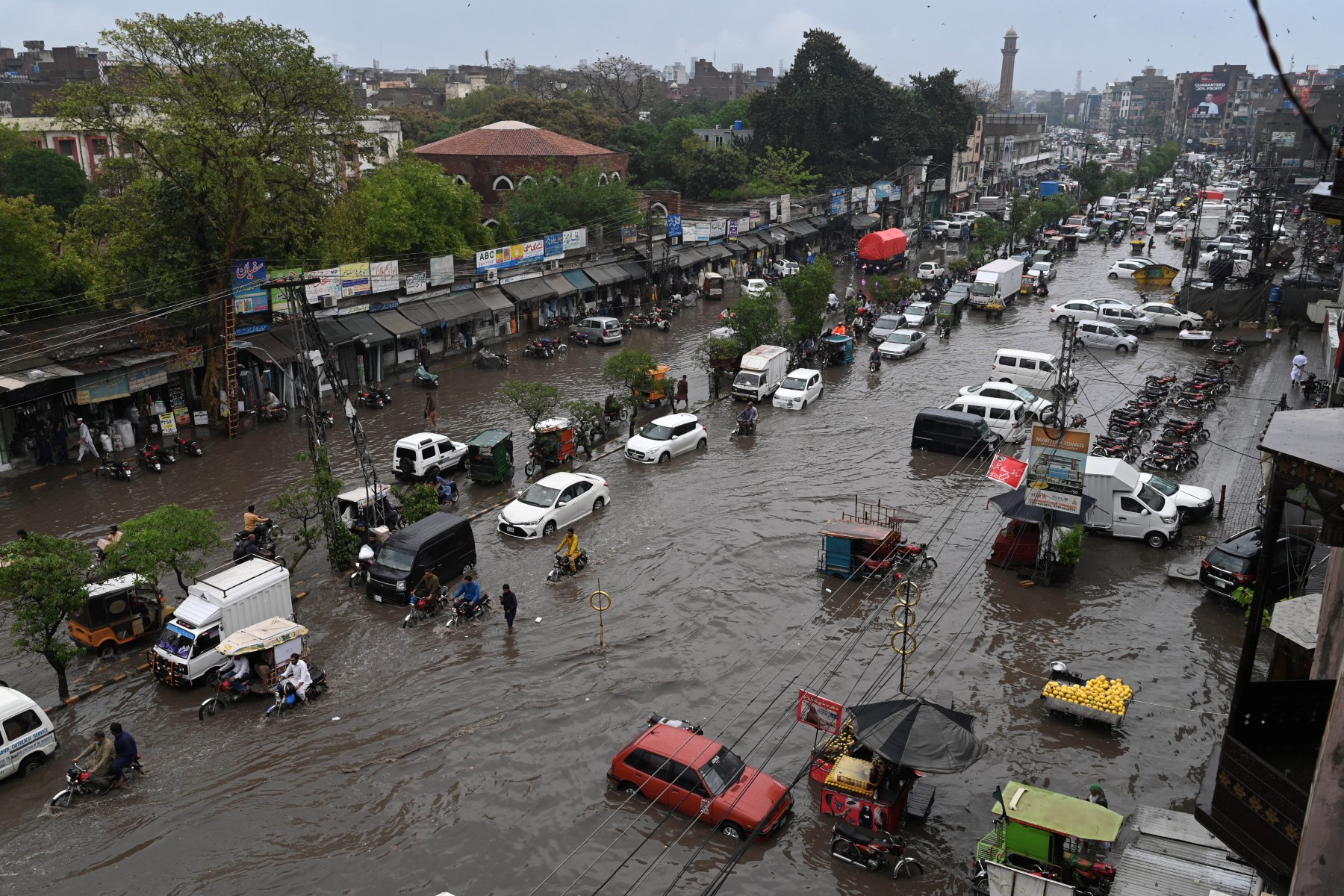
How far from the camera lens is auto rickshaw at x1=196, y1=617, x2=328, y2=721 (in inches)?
607

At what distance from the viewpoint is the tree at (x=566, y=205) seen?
165ft

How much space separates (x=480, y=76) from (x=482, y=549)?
162725mm

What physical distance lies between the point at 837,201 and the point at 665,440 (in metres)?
45.4

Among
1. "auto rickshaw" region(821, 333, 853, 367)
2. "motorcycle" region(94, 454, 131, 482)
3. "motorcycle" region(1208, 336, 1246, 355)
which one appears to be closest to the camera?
"motorcycle" region(94, 454, 131, 482)

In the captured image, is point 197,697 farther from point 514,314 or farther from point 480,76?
point 480,76

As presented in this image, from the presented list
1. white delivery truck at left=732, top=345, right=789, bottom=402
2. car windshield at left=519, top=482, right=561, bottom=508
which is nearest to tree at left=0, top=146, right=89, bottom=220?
white delivery truck at left=732, top=345, right=789, bottom=402

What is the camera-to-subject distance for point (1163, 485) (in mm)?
22672

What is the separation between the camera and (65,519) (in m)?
22.6

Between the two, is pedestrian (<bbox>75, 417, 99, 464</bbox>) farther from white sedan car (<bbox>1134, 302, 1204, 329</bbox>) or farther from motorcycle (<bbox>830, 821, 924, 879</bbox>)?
white sedan car (<bbox>1134, 302, 1204, 329</bbox>)

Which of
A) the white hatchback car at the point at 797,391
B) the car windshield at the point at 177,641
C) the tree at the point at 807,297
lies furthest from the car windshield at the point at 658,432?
the car windshield at the point at 177,641

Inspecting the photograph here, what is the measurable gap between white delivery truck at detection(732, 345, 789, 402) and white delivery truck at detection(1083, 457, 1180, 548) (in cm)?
1293

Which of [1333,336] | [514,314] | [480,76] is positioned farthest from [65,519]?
[480,76]

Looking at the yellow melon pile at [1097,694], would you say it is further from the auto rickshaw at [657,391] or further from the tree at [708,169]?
the tree at [708,169]

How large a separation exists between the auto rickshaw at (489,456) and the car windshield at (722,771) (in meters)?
13.7
